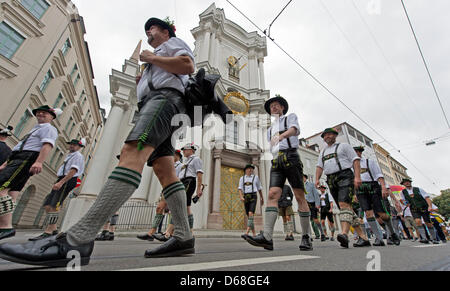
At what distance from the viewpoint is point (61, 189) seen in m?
3.63

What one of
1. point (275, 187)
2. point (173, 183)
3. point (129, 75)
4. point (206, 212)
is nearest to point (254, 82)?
point (129, 75)

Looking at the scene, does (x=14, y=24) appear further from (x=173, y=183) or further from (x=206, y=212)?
(x=173, y=183)

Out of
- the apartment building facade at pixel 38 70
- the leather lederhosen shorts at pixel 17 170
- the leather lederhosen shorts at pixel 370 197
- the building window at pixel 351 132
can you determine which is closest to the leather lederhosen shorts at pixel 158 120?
the leather lederhosen shorts at pixel 17 170

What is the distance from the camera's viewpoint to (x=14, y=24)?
11336mm

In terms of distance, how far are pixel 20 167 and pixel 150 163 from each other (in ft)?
8.37

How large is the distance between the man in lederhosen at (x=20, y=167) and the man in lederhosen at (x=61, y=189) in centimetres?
70

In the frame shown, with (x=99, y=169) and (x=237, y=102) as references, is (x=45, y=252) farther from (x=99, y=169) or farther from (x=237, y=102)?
(x=237, y=102)

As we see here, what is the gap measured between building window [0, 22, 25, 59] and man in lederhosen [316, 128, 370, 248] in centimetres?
1653

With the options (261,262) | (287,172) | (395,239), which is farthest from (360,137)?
(261,262)

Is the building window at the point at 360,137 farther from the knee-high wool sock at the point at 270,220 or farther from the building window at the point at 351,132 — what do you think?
the knee-high wool sock at the point at 270,220

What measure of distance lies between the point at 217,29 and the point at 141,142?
1874cm

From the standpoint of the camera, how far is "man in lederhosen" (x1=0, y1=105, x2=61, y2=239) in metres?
2.49

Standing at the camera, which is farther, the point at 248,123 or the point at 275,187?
the point at 248,123

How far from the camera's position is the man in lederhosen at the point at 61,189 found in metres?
3.44
